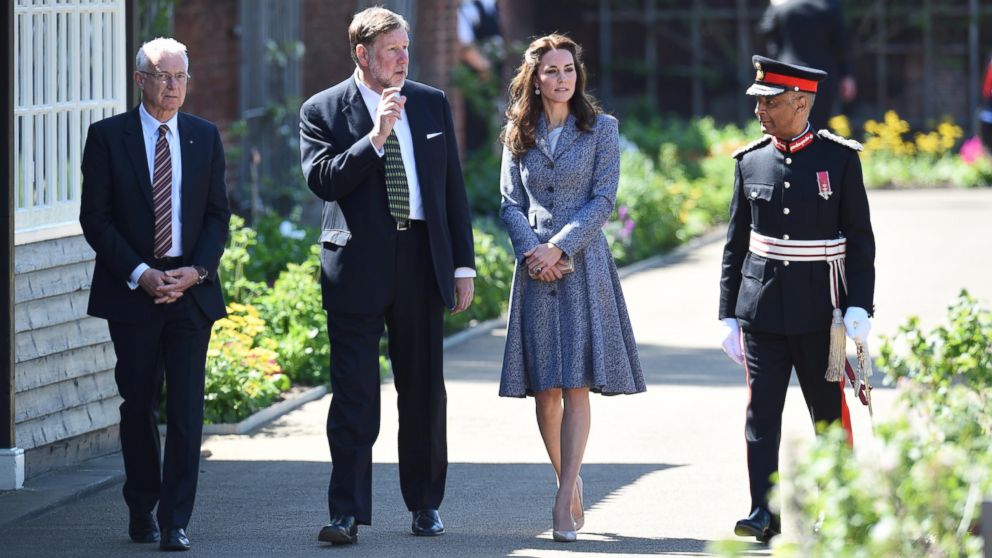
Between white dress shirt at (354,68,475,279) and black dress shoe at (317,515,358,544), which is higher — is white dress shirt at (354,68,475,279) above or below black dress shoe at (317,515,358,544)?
above

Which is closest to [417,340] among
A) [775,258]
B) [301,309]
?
[775,258]

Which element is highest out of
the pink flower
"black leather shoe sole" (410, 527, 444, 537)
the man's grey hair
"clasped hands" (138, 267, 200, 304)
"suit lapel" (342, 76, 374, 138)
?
the pink flower

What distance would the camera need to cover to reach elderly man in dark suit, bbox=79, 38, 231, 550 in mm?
6285

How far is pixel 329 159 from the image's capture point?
624cm

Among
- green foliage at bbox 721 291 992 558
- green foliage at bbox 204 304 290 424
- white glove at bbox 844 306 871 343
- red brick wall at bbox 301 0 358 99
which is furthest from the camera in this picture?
red brick wall at bbox 301 0 358 99

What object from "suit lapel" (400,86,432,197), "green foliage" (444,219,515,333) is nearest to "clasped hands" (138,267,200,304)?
"suit lapel" (400,86,432,197)

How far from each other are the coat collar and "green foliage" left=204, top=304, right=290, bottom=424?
2810 mm

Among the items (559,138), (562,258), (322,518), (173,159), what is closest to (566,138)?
(559,138)

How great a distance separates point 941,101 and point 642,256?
1097cm

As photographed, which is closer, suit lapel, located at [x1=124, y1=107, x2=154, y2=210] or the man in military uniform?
the man in military uniform

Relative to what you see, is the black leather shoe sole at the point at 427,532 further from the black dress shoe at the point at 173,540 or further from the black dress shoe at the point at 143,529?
the black dress shoe at the point at 143,529

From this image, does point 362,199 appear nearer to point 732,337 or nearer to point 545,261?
point 545,261

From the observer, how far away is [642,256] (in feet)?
50.5

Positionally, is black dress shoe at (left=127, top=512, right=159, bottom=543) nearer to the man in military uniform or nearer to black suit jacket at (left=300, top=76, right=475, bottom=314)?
black suit jacket at (left=300, top=76, right=475, bottom=314)
